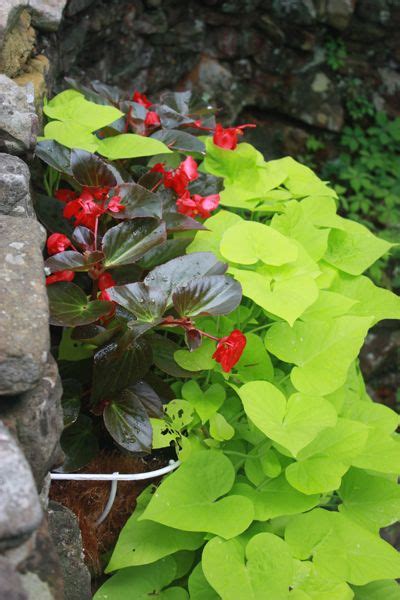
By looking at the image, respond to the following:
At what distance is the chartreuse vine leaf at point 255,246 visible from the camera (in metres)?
1.38

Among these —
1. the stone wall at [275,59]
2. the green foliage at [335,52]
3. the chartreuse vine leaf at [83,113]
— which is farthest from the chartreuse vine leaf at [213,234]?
the green foliage at [335,52]

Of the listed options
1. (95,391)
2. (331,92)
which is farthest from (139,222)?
(331,92)

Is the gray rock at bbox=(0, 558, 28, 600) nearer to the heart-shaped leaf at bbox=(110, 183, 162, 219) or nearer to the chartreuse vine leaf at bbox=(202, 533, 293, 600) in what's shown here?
the chartreuse vine leaf at bbox=(202, 533, 293, 600)

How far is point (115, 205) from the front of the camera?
1.29 meters

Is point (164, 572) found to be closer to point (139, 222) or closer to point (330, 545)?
point (330, 545)

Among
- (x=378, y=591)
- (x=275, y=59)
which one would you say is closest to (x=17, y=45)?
(x=378, y=591)

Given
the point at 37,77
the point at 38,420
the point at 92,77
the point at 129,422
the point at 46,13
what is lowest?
the point at 129,422

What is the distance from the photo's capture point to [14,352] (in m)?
0.79

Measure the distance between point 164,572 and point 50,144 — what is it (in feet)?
2.93

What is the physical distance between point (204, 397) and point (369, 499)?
393 millimetres

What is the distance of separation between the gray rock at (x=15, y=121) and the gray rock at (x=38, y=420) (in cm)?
57

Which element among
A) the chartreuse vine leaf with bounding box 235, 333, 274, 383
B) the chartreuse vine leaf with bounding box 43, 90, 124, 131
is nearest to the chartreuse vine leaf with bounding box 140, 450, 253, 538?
the chartreuse vine leaf with bounding box 235, 333, 274, 383

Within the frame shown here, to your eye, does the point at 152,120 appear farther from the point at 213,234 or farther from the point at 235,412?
the point at 235,412

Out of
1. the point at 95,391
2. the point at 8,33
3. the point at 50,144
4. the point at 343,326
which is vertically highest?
the point at 8,33
